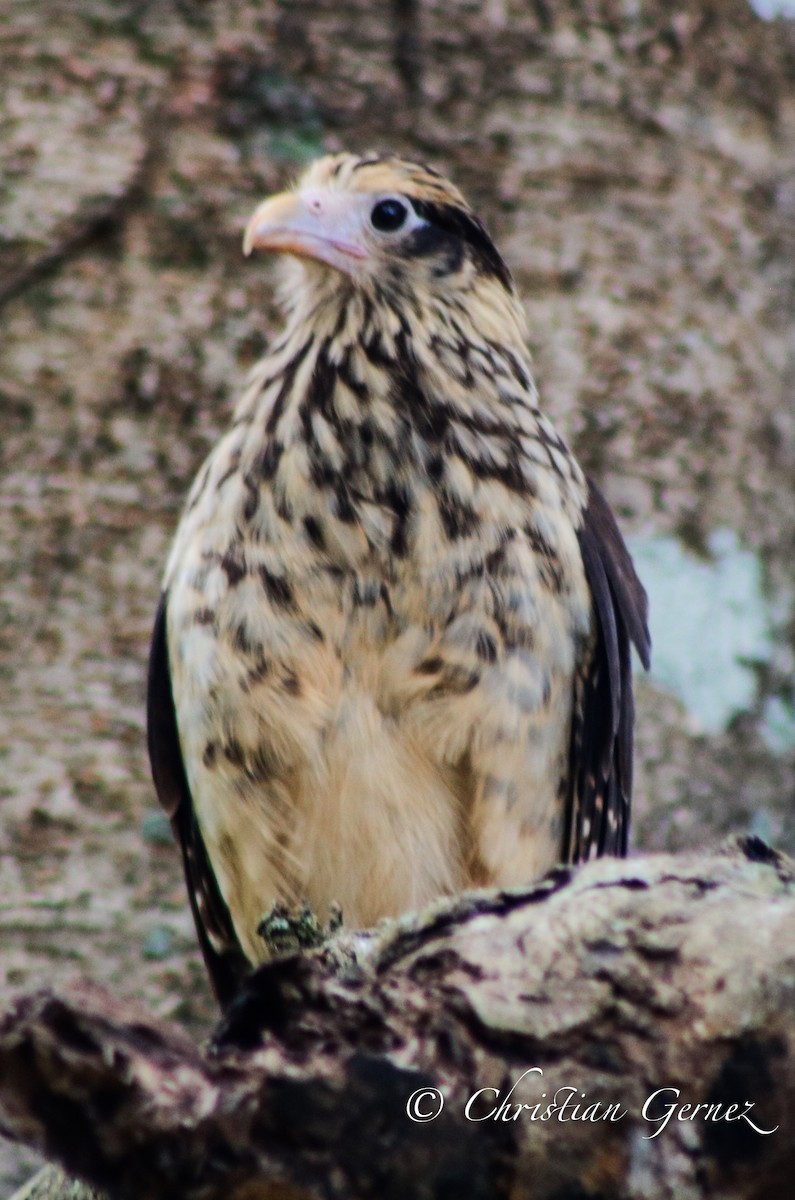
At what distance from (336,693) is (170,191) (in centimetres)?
166

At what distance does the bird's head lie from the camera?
11.4 feet

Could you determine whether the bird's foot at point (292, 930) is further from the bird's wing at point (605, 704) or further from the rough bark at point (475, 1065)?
the bird's wing at point (605, 704)

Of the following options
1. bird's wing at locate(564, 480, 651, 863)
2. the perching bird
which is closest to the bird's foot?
the perching bird

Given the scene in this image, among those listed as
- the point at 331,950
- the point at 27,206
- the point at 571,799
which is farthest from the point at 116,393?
the point at 331,950

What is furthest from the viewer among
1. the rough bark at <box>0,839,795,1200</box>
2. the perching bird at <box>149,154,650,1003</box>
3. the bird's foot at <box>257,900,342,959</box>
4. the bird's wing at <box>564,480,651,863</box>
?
the bird's wing at <box>564,480,651,863</box>

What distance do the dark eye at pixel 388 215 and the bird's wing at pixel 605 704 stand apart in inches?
30.0

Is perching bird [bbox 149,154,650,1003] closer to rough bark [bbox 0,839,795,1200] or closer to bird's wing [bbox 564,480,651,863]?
bird's wing [bbox 564,480,651,863]

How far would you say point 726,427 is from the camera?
417 cm

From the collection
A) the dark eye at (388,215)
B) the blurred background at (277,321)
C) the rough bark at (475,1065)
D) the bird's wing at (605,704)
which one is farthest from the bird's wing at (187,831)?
the rough bark at (475,1065)

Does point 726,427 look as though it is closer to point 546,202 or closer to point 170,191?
point 546,202

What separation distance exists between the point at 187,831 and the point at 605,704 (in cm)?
96

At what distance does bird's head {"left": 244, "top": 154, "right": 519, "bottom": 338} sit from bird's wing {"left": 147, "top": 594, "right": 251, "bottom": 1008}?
880 mm

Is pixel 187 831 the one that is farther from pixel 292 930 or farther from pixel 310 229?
pixel 310 229


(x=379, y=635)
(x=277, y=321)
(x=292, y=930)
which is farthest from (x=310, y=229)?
(x=292, y=930)
